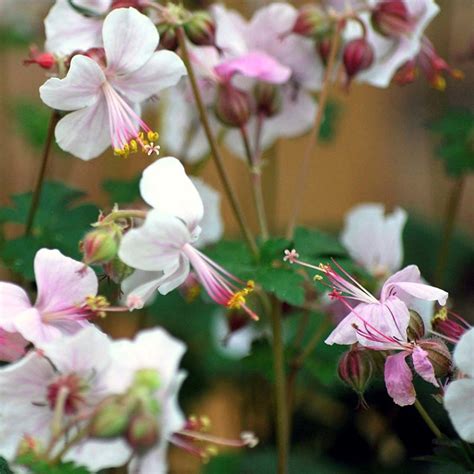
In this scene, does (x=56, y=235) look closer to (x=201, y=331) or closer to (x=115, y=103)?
(x=115, y=103)

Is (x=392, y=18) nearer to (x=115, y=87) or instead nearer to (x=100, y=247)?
(x=115, y=87)

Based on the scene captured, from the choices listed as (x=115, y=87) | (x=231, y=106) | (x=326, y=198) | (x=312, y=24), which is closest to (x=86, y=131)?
(x=115, y=87)

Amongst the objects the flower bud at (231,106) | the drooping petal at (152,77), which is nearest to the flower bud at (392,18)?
the flower bud at (231,106)

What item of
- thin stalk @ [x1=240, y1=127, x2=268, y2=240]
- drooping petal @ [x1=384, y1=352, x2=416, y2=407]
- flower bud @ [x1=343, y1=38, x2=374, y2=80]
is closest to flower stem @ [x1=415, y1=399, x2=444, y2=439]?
drooping petal @ [x1=384, y1=352, x2=416, y2=407]

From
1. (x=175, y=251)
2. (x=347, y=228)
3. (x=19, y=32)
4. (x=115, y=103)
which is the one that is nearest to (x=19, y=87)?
(x=19, y=32)

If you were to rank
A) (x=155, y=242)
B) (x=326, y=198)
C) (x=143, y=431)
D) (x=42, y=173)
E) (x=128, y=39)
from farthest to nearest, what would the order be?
(x=326, y=198)
(x=42, y=173)
(x=128, y=39)
(x=155, y=242)
(x=143, y=431)

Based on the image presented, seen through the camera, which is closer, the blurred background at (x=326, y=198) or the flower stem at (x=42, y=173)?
the flower stem at (x=42, y=173)

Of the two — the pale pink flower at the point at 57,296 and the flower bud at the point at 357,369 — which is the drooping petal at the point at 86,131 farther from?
the flower bud at the point at 357,369
